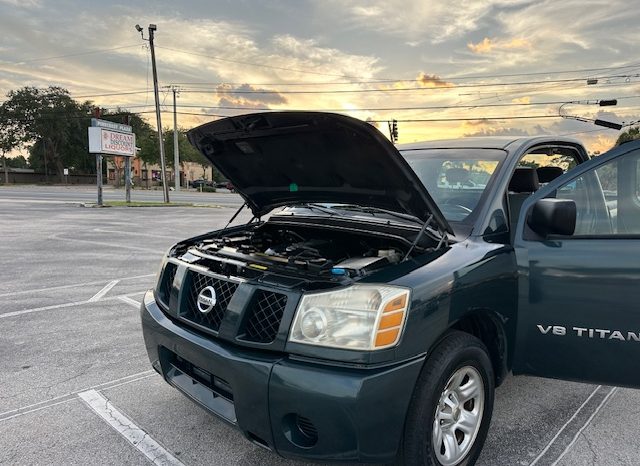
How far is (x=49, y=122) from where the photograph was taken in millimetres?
72250

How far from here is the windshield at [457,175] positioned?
9.82ft

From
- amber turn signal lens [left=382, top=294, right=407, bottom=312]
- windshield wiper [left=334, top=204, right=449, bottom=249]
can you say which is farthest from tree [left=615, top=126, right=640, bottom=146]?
amber turn signal lens [left=382, top=294, right=407, bottom=312]

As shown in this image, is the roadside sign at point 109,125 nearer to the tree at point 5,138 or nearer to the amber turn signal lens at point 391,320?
the amber turn signal lens at point 391,320

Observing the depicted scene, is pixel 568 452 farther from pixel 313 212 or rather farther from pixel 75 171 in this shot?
pixel 75 171

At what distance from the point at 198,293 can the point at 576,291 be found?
1985 millimetres

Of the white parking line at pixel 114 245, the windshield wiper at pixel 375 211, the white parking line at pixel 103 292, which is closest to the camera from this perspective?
the windshield wiper at pixel 375 211

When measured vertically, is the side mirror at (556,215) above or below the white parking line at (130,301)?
above

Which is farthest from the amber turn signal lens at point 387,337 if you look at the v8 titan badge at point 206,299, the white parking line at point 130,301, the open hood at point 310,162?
the white parking line at point 130,301

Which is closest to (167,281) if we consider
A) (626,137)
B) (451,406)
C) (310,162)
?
(310,162)

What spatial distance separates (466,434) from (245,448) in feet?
3.91

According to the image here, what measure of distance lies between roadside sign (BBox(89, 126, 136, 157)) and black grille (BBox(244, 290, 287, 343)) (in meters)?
25.5

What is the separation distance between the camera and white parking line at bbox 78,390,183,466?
8.48 feet

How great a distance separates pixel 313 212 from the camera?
141 inches

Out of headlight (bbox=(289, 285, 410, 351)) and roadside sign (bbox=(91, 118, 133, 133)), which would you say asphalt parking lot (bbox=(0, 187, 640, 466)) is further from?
roadside sign (bbox=(91, 118, 133, 133))
